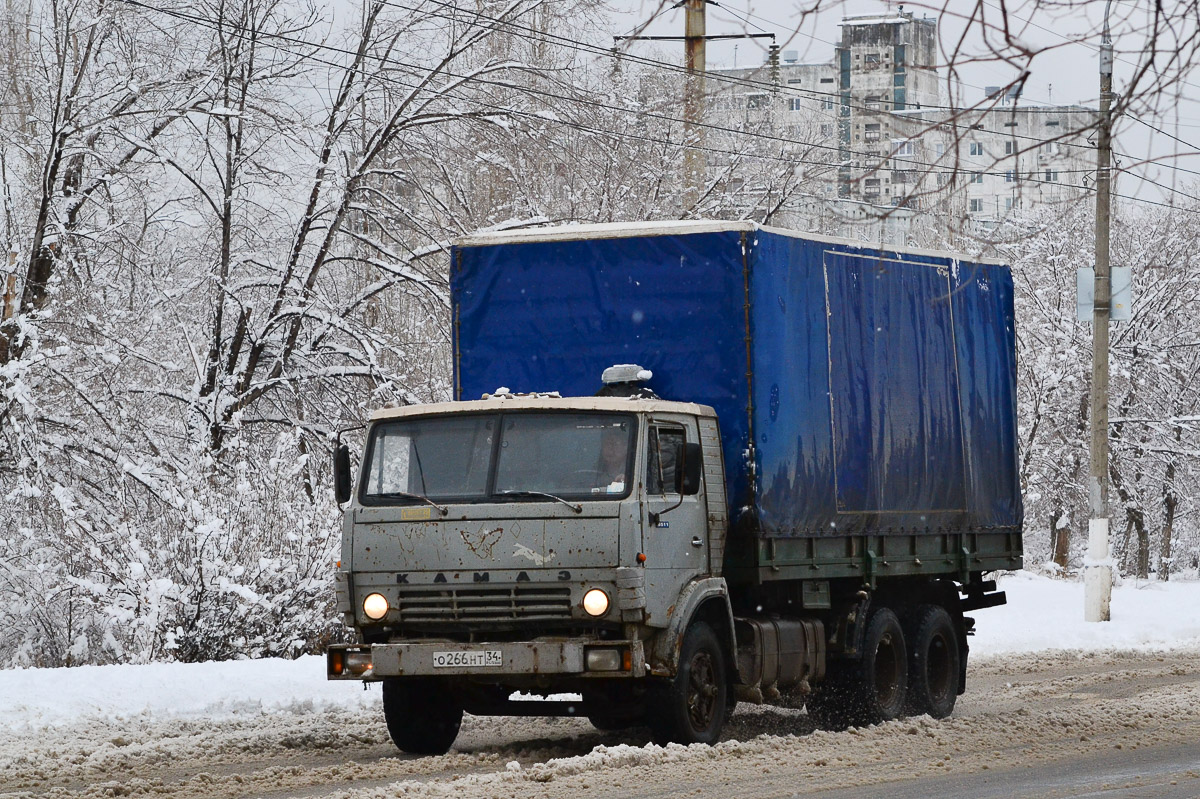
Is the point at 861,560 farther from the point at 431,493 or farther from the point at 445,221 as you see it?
the point at 445,221

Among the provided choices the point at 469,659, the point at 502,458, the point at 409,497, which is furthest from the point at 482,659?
the point at 502,458

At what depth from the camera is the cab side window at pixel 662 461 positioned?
10.5 meters

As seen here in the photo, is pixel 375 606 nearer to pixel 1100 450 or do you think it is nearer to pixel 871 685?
pixel 871 685

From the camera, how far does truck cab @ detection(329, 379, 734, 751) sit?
1011 centimetres

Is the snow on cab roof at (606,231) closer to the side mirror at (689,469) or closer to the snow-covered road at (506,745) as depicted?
the side mirror at (689,469)

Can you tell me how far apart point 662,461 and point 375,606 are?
1993 mm

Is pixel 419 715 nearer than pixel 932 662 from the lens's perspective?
Yes

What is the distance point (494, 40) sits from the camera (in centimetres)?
2156

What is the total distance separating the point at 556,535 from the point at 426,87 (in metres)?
10.6

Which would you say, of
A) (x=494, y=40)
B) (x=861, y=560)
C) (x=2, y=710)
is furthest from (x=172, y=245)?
(x=861, y=560)

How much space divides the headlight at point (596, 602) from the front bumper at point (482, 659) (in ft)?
0.59

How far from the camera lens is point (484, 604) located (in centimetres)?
1026

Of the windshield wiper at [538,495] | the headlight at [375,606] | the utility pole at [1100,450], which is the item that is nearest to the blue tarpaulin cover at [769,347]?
the windshield wiper at [538,495]

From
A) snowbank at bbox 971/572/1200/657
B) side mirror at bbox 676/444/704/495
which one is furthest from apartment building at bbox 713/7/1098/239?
snowbank at bbox 971/572/1200/657
